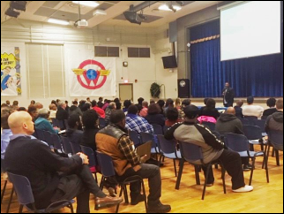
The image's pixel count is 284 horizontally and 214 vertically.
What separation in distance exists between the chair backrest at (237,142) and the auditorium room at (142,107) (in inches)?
0.7

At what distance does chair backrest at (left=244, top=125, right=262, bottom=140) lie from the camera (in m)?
4.64

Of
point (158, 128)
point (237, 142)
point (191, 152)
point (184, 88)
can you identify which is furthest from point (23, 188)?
point (184, 88)

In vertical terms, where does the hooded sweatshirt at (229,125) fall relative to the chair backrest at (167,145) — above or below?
above

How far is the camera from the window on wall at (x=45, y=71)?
13734mm

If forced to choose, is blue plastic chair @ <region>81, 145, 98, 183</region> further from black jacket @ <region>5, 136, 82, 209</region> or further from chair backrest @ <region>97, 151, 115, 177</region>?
black jacket @ <region>5, 136, 82, 209</region>

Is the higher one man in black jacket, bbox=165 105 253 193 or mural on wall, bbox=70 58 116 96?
mural on wall, bbox=70 58 116 96

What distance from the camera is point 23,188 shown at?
234cm

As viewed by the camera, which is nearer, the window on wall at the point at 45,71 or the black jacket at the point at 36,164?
the black jacket at the point at 36,164

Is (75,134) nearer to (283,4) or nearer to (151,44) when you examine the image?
(283,4)

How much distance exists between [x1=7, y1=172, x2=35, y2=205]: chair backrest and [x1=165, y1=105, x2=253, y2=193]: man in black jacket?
1.97m

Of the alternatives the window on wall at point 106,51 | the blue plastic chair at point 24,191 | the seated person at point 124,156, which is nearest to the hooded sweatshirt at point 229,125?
the seated person at point 124,156

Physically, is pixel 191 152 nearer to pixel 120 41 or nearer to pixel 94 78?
pixel 94 78

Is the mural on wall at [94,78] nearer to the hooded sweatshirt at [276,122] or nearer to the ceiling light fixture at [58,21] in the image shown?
the ceiling light fixture at [58,21]

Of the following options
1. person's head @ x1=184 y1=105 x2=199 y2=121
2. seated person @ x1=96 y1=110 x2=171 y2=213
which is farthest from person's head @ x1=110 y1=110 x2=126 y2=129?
person's head @ x1=184 y1=105 x2=199 y2=121
